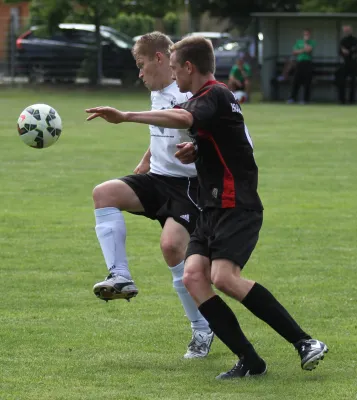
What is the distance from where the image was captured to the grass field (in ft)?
18.6

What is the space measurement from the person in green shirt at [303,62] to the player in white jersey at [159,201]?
2410 cm

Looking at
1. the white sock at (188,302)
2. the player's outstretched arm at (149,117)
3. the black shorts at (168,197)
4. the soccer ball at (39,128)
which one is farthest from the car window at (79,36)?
the player's outstretched arm at (149,117)

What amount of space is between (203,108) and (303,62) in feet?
83.9

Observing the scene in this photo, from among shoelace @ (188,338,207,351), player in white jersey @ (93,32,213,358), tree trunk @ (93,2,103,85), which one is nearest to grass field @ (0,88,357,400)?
shoelace @ (188,338,207,351)

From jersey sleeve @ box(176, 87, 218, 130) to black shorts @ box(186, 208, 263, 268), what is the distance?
521 millimetres

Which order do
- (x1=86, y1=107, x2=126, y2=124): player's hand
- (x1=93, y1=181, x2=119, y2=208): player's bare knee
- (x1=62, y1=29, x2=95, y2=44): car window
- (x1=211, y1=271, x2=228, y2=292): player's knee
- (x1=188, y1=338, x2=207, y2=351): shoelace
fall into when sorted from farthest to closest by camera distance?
(x1=62, y1=29, x2=95, y2=44): car window < (x1=93, y1=181, x2=119, y2=208): player's bare knee < (x1=188, y1=338, x2=207, y2=351): shoelace < (x1=211, y1=271, x2=228, y2=292): player's knee < (x1=86, y1=107, x2=126, y2=124): player's hand

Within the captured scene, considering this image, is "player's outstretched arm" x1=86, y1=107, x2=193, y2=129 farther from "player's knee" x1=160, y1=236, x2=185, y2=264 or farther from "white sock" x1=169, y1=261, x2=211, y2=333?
"white sock" x1=169, y1=261, x2=211, y2=333

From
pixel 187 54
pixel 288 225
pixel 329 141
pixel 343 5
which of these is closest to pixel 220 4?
pixel 343 5

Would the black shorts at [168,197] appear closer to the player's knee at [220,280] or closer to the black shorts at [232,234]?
the black shorts at [232,234]

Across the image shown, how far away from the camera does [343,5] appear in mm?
38500

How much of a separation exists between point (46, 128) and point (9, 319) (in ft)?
4.35

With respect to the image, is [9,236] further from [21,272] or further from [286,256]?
[286,256]

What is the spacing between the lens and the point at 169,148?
266 inches

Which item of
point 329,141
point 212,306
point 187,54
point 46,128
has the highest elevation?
point 187,54
